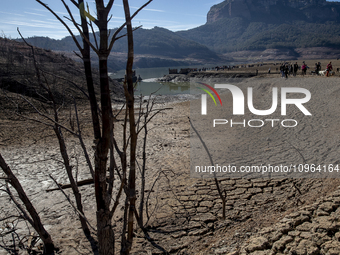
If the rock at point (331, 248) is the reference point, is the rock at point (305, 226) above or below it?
below

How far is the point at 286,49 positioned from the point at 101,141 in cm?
15610

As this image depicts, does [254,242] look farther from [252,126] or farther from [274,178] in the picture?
[252,126]

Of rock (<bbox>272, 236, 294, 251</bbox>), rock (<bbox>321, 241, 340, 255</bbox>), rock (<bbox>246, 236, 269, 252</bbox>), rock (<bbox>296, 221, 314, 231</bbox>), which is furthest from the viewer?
rock (<bbox>296, 221, 314, 231</bbox>)

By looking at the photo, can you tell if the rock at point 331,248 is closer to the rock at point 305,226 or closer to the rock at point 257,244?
the rock at point 305,226

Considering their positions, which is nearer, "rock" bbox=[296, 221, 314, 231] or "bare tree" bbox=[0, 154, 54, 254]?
"bare tree" bbox=[0, 154, 54, 254]

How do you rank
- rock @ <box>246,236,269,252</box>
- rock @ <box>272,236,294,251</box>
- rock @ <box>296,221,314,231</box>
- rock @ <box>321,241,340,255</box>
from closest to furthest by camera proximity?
1. rock @ <box>321,241,340,255</box>
2. rock @ <box>272,236,294,251</box>
3. rock @ <box>246,236,269,252</box>
4. rock @ <box>296,221,314,231</box>

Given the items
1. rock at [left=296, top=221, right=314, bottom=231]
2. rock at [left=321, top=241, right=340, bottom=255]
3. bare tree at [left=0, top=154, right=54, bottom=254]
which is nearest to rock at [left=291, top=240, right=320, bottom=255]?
rock at [left=321, top=241, right=340, bottom=255]

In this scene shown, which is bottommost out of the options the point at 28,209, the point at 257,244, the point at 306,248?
the point at 257,244

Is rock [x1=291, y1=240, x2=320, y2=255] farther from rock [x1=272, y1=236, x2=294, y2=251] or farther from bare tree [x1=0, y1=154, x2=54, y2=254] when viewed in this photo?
bare tree [x1=0, y1=154, x2=54, y2=254]

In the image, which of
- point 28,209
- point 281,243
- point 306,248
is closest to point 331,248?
point 306,248

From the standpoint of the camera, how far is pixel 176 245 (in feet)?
13.1

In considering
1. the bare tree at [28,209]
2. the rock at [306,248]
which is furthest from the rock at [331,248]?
the bare tree at [28,209]

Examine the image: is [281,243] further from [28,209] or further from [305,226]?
[28,209]

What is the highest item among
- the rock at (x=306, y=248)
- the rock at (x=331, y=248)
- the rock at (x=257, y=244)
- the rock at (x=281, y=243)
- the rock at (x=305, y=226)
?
the rock at (x=331, y=248)
